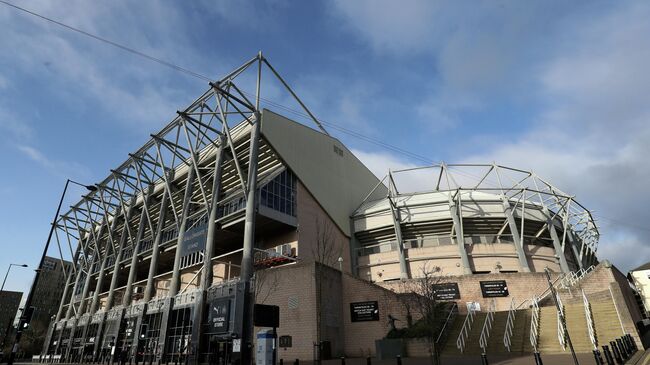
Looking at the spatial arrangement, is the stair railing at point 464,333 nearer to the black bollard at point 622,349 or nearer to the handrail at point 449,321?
the handrail at point 449,321

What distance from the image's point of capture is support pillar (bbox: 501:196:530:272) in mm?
38750

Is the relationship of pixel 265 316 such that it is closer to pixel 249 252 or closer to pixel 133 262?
pixel 249 252

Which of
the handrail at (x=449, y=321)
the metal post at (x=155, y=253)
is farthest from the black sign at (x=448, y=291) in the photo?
the metal post at (x=155, y=253)

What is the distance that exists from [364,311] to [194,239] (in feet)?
56.7

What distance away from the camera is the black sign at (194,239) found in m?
33.5

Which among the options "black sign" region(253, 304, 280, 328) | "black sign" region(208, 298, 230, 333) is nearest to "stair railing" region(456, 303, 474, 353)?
"black sign" region(253, 304, 280, 328)

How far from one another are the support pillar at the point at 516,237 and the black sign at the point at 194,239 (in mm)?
32159

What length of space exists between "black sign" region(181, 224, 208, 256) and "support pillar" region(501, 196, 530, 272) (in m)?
32.2

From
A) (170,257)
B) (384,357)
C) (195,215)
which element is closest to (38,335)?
(170,257)

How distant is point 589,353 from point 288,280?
17723mm

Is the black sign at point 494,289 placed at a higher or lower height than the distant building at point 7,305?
lower

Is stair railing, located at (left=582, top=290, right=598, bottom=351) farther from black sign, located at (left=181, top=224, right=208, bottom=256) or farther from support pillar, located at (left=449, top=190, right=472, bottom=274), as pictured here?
black sign, located at (left=181, top=224, right=208, bottom=256)

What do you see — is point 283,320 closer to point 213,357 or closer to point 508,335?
point 213,357

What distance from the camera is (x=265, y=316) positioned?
1160 centimetres
